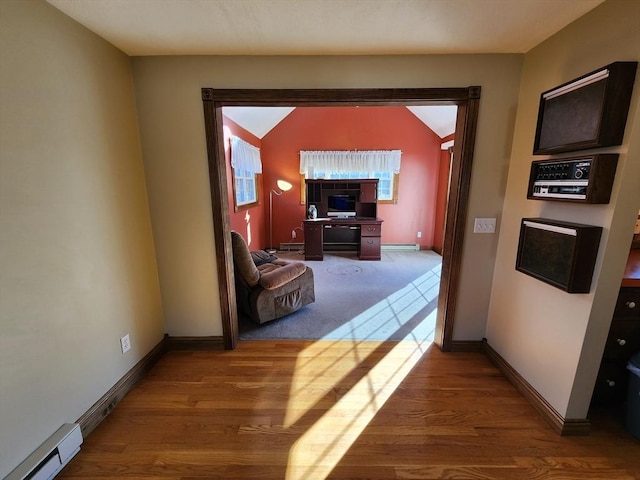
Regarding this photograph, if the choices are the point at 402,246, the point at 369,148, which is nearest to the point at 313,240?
the point at 402,246

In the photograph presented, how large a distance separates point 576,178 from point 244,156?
13.3ft

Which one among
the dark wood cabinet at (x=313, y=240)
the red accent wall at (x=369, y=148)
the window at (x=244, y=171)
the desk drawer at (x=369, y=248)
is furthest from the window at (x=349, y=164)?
the desk drawer at (x=369, y=248)

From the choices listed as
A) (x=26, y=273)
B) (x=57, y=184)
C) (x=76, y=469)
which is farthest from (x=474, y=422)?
(x=57, y=184)

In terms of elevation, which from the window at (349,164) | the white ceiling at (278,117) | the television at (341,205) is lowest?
the television at (341,205)

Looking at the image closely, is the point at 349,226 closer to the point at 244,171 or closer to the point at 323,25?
the point at 244,171

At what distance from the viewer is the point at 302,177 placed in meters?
5.76

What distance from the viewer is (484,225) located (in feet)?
6.70

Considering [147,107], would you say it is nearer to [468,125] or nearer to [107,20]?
[107,20]

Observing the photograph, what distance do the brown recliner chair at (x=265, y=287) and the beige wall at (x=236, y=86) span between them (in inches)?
17.0

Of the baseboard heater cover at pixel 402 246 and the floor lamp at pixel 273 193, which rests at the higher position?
the floor lamp at pixel 273 193

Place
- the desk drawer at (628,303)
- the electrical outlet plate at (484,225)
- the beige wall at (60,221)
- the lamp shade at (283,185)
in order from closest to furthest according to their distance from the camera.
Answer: the beige wall at (60,221), the desk drawer at (628,303), the electrical outlet plate at (484,225), the lamp shade at (283,185)

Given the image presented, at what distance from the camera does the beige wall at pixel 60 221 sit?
1145mm

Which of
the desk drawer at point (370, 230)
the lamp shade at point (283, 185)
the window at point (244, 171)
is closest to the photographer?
the window at point (244, 171)

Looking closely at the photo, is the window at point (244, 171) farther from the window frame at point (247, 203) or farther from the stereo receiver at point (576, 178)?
the stereo receiver at point (576, 178)
